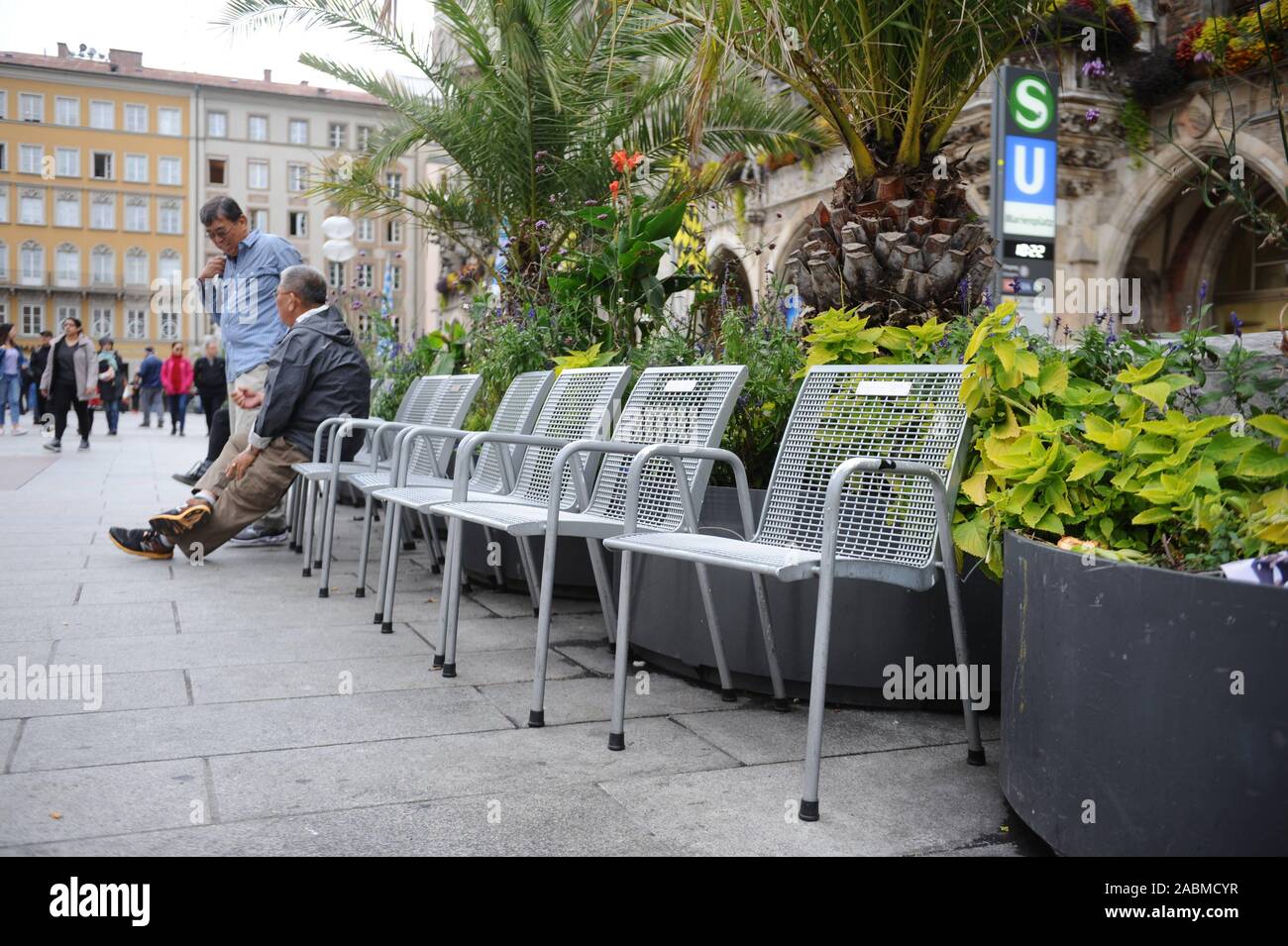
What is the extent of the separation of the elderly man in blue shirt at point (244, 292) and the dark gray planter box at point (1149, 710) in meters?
5.93

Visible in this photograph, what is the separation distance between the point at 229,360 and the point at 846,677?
5.26 metres

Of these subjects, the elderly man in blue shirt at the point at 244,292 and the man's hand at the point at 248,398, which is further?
the elderly man in blue shirt at the point at 244,292

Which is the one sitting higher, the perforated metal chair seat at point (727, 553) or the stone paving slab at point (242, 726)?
the perforated metal chair seat at point (727, 553)

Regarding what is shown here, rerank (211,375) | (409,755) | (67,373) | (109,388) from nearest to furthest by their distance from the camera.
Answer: (409,755) < (67,373) < (211,375) < (109,388)

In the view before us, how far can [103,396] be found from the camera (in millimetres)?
24422

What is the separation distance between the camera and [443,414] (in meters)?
6.54

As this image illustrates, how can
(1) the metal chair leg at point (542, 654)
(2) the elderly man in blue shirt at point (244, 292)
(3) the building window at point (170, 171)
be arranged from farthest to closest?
(3) the building window at point (170, 171) < (2) the elderly man in blue shirt at point (244, 292) < (1) the metal chair leg at point (542, 654)

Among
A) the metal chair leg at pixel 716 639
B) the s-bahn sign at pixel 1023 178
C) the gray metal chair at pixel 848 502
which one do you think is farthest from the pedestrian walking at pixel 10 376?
the gray metal chair at pixel 848 502

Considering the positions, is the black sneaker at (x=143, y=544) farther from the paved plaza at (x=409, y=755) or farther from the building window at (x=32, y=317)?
the building window at (x=32, y=317)

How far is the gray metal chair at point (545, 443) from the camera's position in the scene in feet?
15.7

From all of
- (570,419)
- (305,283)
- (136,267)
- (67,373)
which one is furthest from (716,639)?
(136,267)

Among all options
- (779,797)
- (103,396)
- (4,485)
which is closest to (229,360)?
(4,485)

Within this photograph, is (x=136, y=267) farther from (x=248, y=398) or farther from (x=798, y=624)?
(x=798, y=624)

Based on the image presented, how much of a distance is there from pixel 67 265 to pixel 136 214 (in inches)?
191
